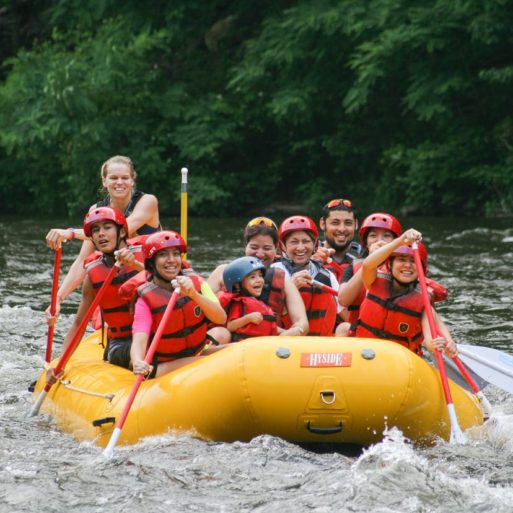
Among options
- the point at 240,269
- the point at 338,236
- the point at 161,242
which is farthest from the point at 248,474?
the point at 338,236

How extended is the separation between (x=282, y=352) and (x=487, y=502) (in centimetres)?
117

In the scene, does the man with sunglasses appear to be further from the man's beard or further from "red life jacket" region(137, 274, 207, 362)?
"red life jacket" region(137, 274, 207, 362)

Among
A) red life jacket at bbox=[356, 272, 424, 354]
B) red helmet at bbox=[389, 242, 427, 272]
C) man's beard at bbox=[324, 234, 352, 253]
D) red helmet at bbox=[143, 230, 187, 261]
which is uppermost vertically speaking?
red helmet at bbox=[143, 230, 187, 261]

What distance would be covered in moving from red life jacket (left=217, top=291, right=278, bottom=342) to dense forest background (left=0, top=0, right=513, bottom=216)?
11802 mm

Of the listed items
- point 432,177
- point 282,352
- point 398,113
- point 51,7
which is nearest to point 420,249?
point 282,352

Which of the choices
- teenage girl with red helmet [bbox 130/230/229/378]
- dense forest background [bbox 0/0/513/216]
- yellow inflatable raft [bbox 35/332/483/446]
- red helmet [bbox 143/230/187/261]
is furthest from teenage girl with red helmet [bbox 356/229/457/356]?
dense forest background [bbox 0/0/513/216]

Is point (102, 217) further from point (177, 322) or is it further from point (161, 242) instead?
point (177, 322)

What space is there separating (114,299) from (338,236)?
1817mm

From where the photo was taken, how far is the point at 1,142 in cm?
2153

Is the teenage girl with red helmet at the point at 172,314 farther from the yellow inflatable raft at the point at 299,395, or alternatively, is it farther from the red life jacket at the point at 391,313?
the red life jacket at the point at 391,313

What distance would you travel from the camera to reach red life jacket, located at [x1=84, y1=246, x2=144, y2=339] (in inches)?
267

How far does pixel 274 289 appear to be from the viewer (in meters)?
6.82

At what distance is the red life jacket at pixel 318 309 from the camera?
7.32 m

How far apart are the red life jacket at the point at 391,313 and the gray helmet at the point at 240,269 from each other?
2.05ft
